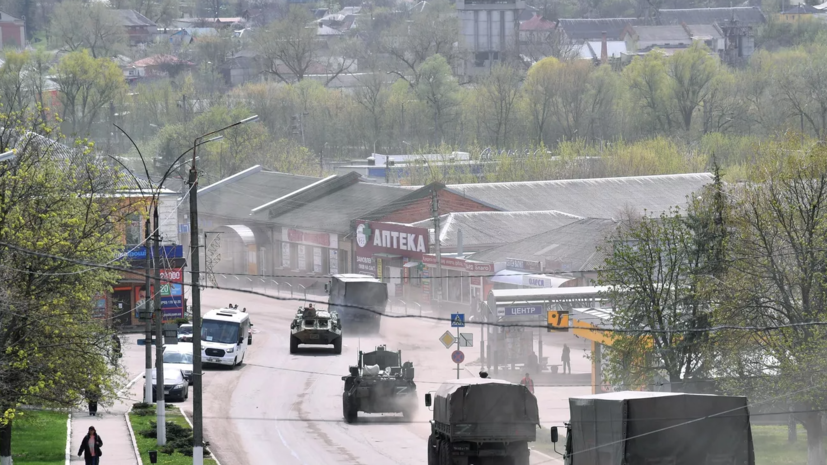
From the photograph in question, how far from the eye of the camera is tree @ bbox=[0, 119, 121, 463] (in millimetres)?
26500

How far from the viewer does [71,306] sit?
96.0 feet

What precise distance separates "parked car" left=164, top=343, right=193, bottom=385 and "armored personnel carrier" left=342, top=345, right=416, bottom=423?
665 centimetres

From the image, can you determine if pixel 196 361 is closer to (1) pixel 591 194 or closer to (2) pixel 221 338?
(2) pixel 221 338

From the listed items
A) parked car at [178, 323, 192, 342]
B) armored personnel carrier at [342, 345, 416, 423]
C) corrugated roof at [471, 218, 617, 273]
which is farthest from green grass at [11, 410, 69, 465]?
corrugated roof at [471, 218, 617, 273]

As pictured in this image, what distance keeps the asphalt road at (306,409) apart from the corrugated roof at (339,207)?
21.1m

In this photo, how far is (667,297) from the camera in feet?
116

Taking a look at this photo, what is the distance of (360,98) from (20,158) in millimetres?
123018

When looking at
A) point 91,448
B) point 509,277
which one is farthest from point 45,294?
point 509,277

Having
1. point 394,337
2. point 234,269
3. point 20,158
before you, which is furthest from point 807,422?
point 234,269

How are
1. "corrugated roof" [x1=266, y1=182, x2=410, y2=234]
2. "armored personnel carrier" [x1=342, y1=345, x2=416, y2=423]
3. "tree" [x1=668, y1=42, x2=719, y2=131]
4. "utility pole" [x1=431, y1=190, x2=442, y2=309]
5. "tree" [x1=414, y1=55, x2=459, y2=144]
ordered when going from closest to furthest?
"armored personnel carrier" [x1=342, y1=345, x2=416, y2=423] < "utility pole" [x1=431, y1=190, x2=442, y2=309] < "corrugated roof" [x1=266, y1=182, x2=410, y2=234] < "tree" [x1=668, y1=42, x2=719, y2=131] < "tree" [x1=414, y1=55, x2=459, y2=144]

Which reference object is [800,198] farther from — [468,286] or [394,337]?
[468,286]

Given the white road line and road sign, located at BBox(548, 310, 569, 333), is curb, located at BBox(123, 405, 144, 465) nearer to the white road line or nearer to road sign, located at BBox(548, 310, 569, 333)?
the white road line

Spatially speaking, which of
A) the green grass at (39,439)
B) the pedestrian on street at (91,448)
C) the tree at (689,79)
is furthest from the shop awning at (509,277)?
the tree at (689,79)

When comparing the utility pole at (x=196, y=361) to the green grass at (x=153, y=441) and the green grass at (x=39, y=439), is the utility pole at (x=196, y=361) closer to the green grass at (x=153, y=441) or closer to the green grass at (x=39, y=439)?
the green grass at (x=153, y=441)
